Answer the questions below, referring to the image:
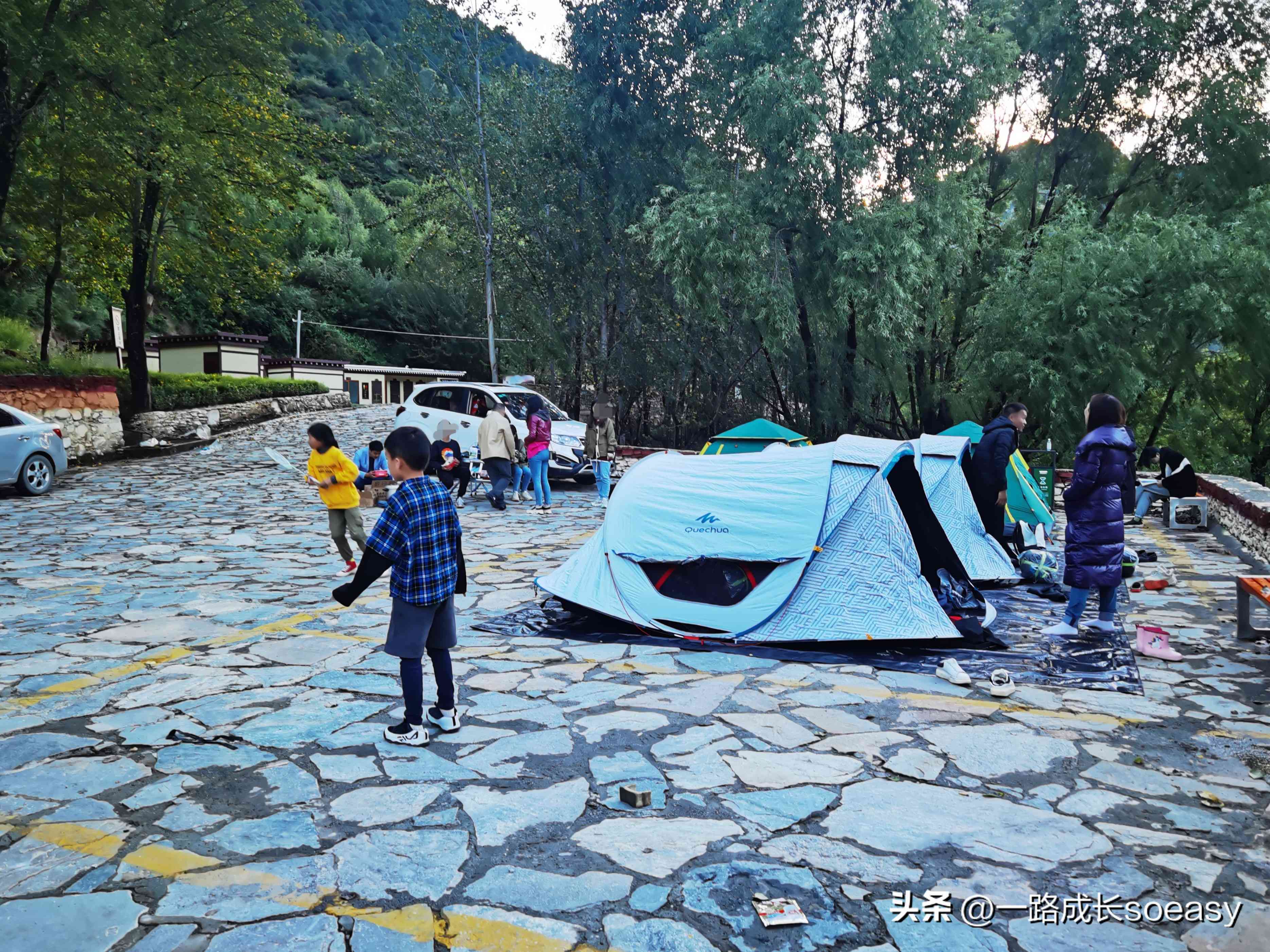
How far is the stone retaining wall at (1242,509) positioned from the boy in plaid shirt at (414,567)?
9344mm

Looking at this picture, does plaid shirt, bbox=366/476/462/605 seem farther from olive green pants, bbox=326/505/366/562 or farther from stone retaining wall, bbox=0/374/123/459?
stone retaining wall, bbox=0/374/123/459

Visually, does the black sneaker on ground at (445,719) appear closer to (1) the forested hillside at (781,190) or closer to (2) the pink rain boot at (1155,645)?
(2) the pink rain boot at (1155,645)

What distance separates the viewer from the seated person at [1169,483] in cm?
1307

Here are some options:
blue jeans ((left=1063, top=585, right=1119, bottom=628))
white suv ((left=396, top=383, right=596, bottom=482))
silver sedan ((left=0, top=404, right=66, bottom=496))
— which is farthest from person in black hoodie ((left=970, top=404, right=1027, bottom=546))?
silver sedan ((left=0, top=404, right=66, bottom=496))

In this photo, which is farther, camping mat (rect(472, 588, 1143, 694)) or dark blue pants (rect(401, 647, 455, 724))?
camping mat (rect(472, 588, 1143, 694))

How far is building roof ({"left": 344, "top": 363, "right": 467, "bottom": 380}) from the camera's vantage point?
4784 cm

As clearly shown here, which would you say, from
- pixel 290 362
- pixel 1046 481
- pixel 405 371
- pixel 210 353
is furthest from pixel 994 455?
pixel 405 371

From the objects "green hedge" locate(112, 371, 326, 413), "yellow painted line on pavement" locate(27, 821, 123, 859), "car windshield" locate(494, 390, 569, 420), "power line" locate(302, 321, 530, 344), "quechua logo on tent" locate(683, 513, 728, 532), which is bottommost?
"yellow painted line on pavement" locate(27, 821, 123, 859)

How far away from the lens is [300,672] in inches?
225

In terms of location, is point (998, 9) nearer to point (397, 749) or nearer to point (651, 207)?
point (651, 207)

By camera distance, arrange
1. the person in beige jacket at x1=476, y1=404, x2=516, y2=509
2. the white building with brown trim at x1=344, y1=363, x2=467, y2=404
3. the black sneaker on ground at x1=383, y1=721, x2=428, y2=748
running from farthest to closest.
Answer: the white building with brown trim at x1=344, y1=363, x2=467, y2=404 → the person in beige jacket at x1=476, y1=404, x2=516, y2=509 → the black sneaker on ground at x1=383, y1=721, x2=428, y2=748

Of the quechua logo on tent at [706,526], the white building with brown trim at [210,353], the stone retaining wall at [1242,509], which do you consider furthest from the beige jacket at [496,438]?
the white building with brown trim at [210,353]

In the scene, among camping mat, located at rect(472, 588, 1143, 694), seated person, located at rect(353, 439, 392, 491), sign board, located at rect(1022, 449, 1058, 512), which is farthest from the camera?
seated person, located at rect(353, 439, 392, 491)

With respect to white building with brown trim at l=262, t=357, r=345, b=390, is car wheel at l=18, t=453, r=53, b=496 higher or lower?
lower
